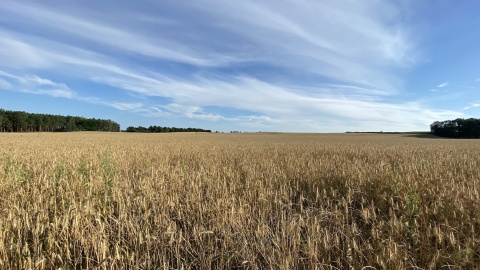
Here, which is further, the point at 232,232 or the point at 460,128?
the point at 460,128

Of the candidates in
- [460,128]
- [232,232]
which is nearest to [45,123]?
[232,232]

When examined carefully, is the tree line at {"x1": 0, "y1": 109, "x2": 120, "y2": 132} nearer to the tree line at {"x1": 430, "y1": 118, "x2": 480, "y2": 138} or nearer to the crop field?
the crop field

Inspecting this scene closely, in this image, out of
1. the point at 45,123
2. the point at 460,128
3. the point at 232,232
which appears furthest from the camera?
the point at 45,123

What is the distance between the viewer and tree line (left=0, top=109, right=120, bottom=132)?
106m

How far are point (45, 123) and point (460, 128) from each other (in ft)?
492

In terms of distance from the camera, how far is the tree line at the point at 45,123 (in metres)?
106

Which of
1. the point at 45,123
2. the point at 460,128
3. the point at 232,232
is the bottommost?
the point at 232,232

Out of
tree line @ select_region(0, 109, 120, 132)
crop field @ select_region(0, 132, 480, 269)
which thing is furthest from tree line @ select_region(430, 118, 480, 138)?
tree line @ select_region(0, 109, 120, 132)

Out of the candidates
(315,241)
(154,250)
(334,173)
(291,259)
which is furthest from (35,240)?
(334,173)

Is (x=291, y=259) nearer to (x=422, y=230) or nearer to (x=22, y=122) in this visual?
(x=422, y=230)

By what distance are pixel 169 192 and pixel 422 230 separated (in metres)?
3.93

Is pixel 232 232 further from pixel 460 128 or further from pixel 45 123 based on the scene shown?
pixel 45 123

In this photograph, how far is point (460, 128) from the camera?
84.6 meters

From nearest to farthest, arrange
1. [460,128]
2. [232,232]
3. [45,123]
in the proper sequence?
[232,232] < [460,128] < [45,123]
